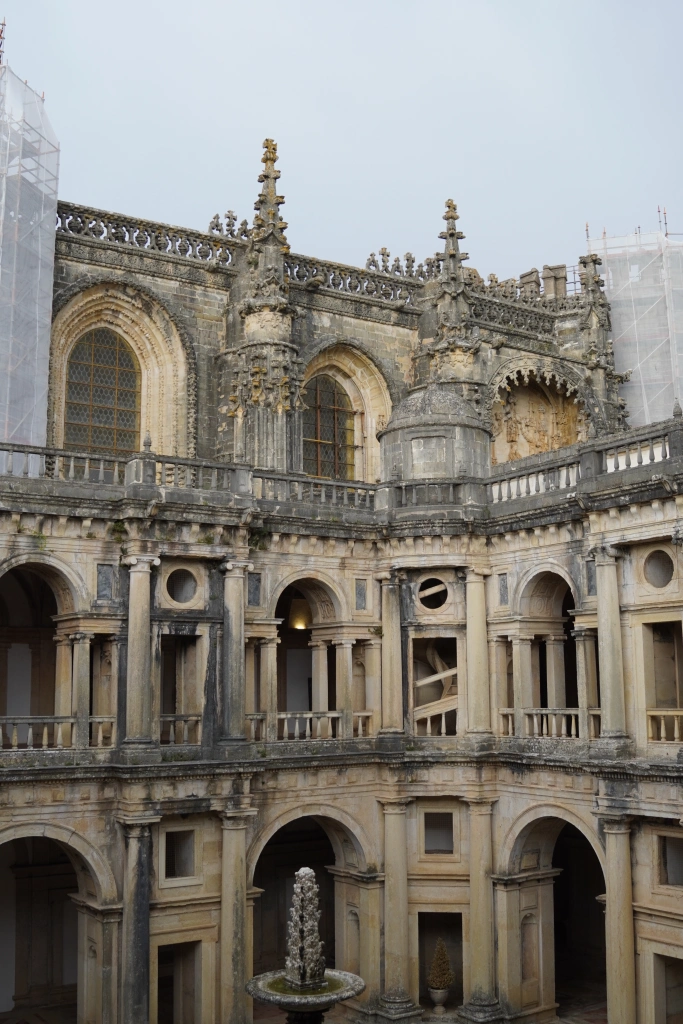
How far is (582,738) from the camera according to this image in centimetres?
2566

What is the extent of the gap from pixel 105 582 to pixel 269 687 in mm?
4665

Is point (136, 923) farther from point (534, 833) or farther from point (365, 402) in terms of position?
point (365, 402)

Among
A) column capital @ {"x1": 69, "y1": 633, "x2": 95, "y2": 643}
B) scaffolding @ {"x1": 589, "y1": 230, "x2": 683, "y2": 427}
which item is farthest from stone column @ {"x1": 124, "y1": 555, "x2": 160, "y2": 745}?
scaffolding @ {"x1": 589, "y1": 230, "x2": 683, "y2": 427}

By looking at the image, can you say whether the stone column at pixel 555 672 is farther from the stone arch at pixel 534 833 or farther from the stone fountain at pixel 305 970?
the stone fountain at pixel 305 970

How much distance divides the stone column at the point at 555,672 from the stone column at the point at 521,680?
1.58 ft

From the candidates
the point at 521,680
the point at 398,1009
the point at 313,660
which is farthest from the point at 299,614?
the point at 398,1009

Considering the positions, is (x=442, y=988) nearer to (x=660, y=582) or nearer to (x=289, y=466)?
(x=660, y=582)

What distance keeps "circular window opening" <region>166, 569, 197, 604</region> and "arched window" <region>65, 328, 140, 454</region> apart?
666 centimetres

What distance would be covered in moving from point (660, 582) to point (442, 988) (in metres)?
10.9

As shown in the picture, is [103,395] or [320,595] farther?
[103,395]

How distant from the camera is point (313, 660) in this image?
29.2 m

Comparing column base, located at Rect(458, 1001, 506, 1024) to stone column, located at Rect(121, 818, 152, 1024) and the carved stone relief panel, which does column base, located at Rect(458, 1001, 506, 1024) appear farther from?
the carved stone relief panel

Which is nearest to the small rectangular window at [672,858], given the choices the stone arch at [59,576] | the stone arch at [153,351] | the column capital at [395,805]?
the column capital at [395,805]

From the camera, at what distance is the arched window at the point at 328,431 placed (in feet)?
115
